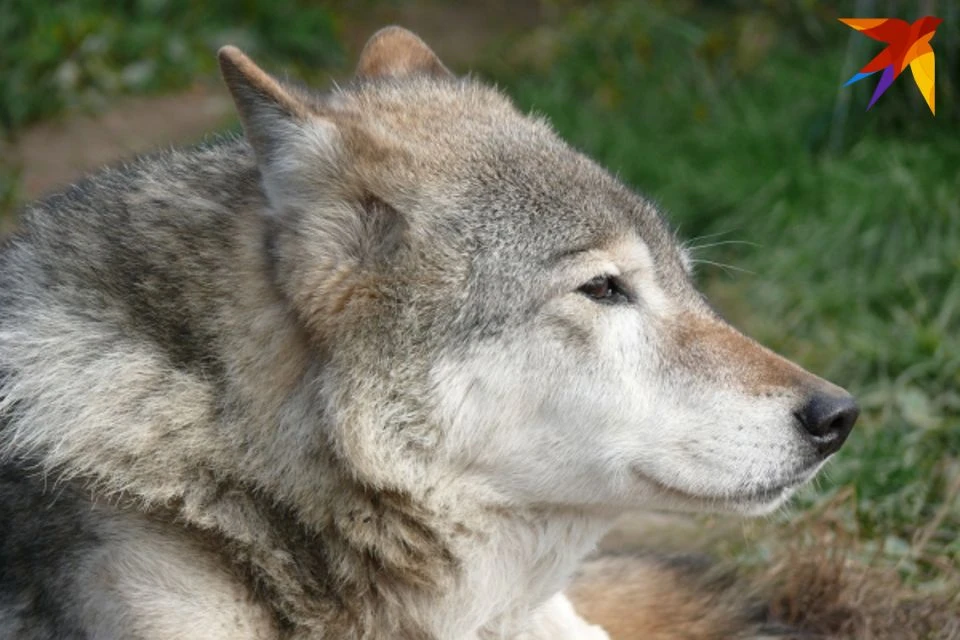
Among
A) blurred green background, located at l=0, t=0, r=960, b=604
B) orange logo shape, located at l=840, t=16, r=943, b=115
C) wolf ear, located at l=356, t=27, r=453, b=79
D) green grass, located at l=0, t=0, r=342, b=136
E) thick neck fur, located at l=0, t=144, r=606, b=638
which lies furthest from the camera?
green grass, located at l=0, t=0, r=342, b=136

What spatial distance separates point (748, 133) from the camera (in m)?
7.79

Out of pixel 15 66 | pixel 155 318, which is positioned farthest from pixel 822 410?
pixel 15 66

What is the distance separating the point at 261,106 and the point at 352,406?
2.34 ft

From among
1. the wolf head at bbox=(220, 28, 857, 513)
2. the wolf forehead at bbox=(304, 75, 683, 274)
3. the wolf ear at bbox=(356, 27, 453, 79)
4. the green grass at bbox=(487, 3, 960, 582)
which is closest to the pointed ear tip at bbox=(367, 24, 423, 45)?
the wolf ear at bbox=(356, 27, 453, 79)

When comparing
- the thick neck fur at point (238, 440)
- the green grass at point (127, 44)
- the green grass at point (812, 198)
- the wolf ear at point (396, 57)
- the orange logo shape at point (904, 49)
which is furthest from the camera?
the green grass at point (127, 44)

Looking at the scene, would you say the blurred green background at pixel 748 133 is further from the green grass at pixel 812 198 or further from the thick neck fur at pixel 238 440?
the thick neck fur at pixel 238 440

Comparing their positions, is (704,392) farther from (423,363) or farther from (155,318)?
(155,318)

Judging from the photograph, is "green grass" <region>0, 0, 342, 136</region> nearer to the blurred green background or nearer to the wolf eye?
the blurred green background

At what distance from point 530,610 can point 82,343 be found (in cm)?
132

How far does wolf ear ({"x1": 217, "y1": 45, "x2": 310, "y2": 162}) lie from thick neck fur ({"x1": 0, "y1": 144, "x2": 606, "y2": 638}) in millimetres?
249

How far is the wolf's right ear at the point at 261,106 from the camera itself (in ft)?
9.74

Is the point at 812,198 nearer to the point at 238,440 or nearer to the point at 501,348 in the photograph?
A: the point at 501,348

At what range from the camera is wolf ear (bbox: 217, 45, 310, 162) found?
297 cm

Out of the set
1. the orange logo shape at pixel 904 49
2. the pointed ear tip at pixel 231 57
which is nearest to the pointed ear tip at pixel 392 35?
the pointed ear tip at pixel 231 57
